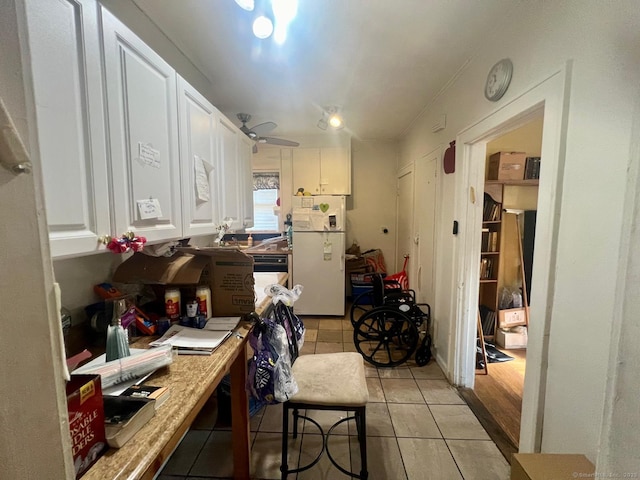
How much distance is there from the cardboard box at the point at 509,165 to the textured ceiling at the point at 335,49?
2.86 feet

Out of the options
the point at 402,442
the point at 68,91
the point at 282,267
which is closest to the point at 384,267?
the point at 282,267

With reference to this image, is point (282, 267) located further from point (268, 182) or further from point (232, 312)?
point (232, 312)

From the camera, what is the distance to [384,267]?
4191 millimetres

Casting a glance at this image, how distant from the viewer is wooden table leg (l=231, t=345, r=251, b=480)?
4.31ft

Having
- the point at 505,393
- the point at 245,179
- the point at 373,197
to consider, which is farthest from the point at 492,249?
the point at 245,179

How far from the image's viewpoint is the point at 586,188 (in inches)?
40.7

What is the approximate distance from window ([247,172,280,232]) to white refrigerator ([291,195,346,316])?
71 cm

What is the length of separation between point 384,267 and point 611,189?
331cm

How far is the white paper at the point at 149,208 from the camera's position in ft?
3.35

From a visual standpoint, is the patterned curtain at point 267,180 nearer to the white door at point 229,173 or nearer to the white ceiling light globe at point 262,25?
the white door at point 229,173

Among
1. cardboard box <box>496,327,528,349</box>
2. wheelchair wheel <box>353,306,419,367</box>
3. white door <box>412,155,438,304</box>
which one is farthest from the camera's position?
cardboard box <box>496,327,528,349</box>

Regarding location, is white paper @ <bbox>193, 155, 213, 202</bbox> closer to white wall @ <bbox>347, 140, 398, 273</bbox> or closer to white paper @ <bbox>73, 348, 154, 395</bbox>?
white paper @ <bbox>73, 348, 154, 395</bbox>

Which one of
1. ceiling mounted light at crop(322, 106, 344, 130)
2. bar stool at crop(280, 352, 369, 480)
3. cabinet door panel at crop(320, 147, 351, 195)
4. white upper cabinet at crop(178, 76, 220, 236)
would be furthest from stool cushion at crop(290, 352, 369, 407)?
cabinet door panel at crop(320, 147, 351, 195)

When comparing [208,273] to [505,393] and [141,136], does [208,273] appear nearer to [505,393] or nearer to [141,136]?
[141,136]
